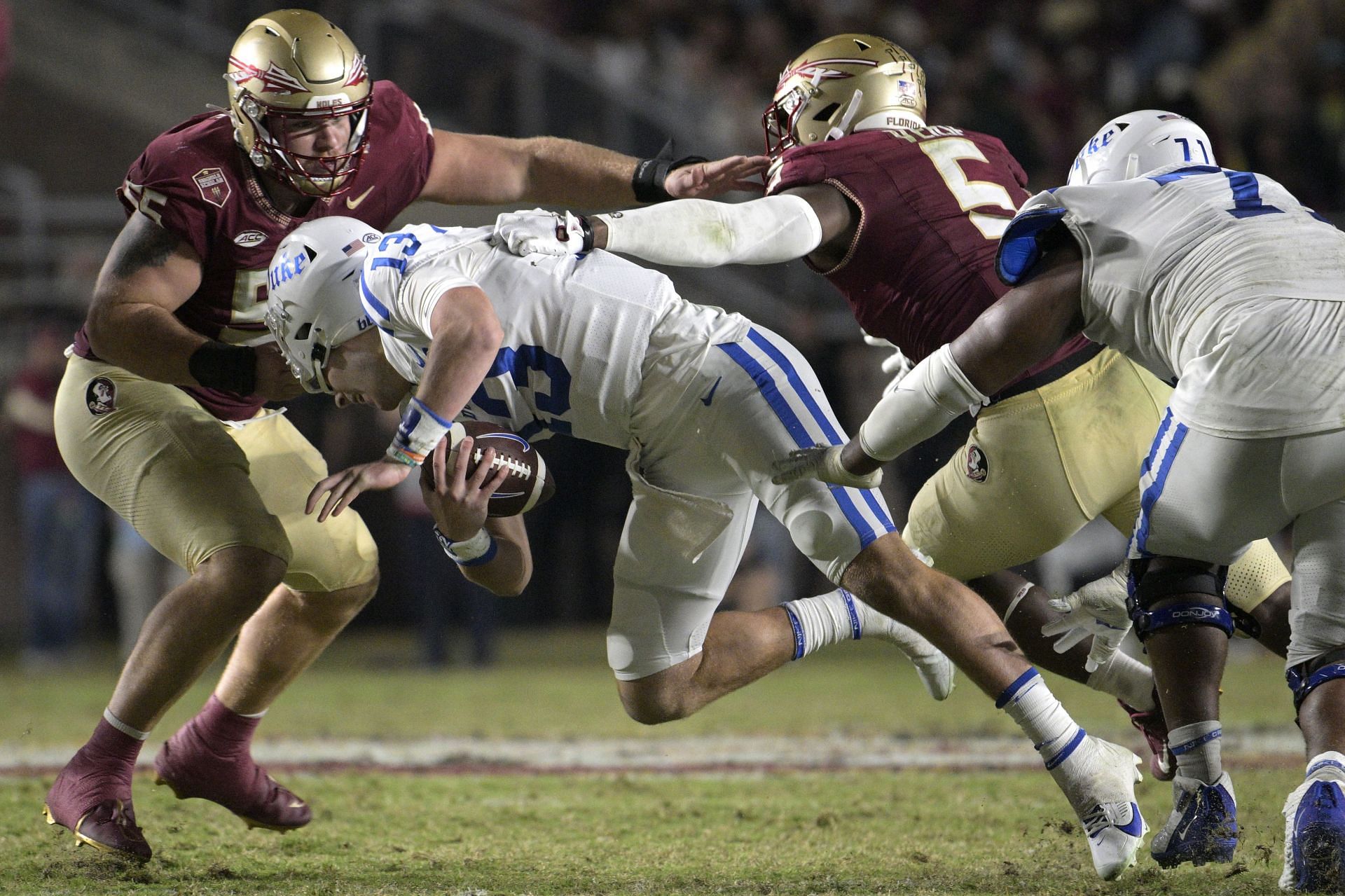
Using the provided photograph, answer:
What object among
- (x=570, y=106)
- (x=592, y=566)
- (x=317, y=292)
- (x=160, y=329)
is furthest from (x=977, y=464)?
(x=570, y=106)

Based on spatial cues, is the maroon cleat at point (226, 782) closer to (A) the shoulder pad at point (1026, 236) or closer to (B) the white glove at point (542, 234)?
(B) the white glove at point (542, 234)

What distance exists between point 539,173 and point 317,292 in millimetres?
1124

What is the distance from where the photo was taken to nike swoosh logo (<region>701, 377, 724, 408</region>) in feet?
10.8

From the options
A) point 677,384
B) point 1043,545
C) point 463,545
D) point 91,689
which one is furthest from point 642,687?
point 91,689

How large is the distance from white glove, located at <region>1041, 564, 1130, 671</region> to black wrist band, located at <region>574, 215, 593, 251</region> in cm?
126

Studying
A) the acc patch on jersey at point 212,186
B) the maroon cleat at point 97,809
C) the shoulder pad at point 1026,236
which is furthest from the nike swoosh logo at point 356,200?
the shoulder pad at point 1026,236

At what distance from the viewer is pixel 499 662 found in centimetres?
860

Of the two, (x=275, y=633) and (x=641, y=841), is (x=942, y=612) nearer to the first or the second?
(x=641, y=841)

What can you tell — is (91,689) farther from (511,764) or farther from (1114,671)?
(1114,671)

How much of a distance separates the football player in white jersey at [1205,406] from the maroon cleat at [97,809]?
1767 millimetres

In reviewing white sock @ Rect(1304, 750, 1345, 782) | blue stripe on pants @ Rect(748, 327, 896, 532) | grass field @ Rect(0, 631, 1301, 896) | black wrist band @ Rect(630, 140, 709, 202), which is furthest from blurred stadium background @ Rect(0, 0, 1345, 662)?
white sock @ Rect(1304, 750, 1345, 782)

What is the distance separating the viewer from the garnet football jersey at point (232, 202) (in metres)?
3.61

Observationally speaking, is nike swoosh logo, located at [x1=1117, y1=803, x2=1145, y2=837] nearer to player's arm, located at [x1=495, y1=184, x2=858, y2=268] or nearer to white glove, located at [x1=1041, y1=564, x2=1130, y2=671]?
white glove, located at [x1=1041, y1=564, x2=1130, y2=671]

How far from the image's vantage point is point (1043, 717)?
317cm
